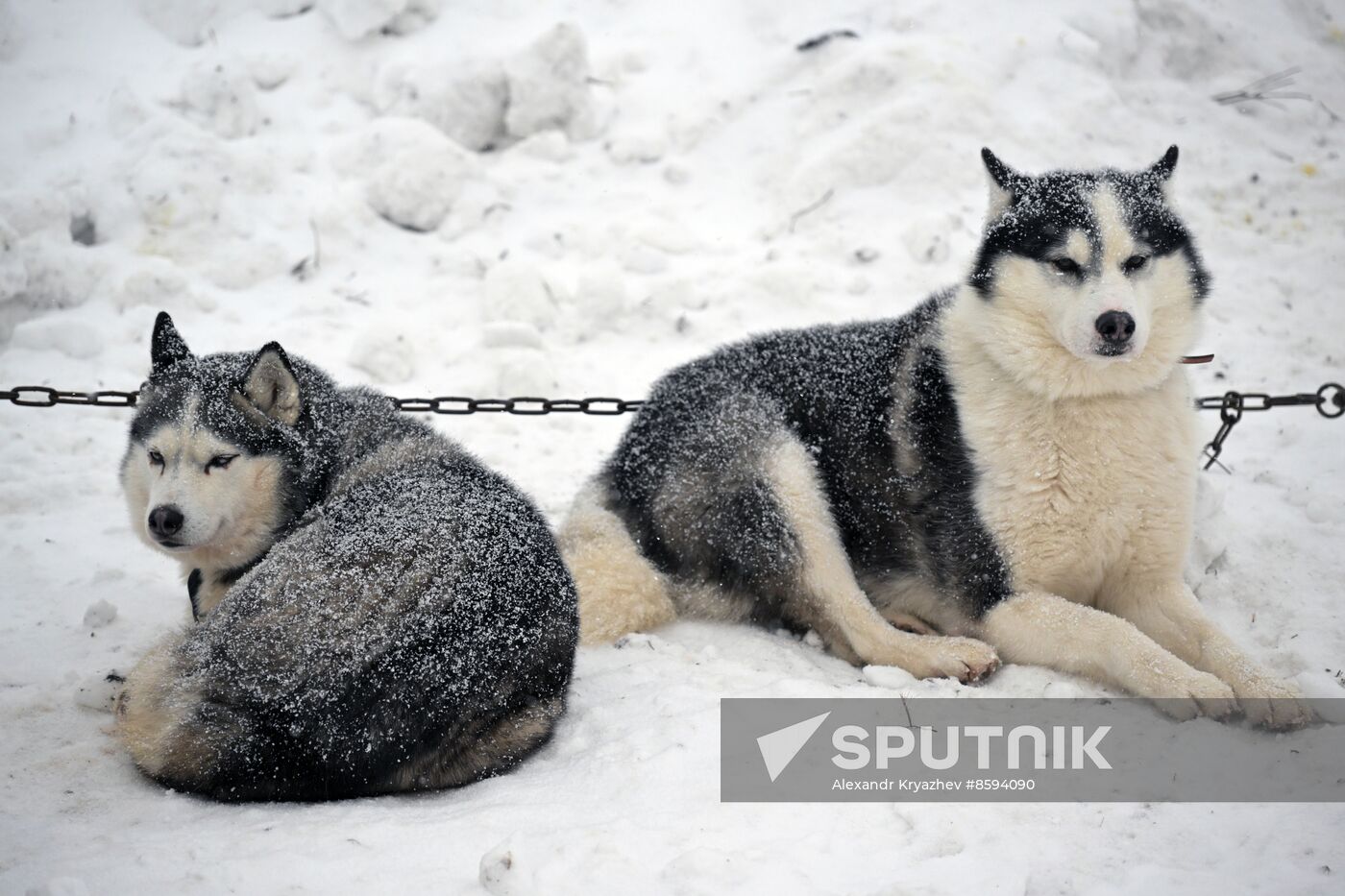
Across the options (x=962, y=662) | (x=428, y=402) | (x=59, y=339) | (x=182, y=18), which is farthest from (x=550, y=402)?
(x=182, y=18)

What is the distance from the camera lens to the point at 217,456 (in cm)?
331

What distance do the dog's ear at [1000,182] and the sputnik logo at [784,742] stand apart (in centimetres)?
207

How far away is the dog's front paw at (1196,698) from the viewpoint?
3023mm

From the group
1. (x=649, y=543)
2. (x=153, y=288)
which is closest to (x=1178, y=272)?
(x=649, y=543)

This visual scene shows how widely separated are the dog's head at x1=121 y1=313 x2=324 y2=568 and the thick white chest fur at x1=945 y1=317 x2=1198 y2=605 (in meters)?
2.51

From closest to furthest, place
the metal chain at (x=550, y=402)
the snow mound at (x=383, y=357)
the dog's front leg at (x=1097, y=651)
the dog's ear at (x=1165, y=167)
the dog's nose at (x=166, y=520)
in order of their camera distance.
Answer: the dog's front leg at (x=1097, y=651) → the dog's nose at (x=166, y=520) → the dog's ear at (x=1165, y=167) → the metal chain at (x=550, y=402) → the snow mound at (x=383, y=357)

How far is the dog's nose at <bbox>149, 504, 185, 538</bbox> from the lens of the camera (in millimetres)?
3188

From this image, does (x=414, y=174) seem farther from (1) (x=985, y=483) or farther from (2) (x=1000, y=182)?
(1) (x=985, y=483)

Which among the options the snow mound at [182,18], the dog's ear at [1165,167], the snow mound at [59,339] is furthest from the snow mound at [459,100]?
the dog's ear at [1165,167]

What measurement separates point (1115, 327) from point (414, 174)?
18.0ft

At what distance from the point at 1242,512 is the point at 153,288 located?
6.35 metres

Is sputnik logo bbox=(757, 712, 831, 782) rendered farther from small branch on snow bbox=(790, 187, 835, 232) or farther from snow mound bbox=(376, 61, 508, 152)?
snow mound bbox=(376, 61, 508, 152)

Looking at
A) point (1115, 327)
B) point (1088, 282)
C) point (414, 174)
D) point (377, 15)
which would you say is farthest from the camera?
point (377, 15)
